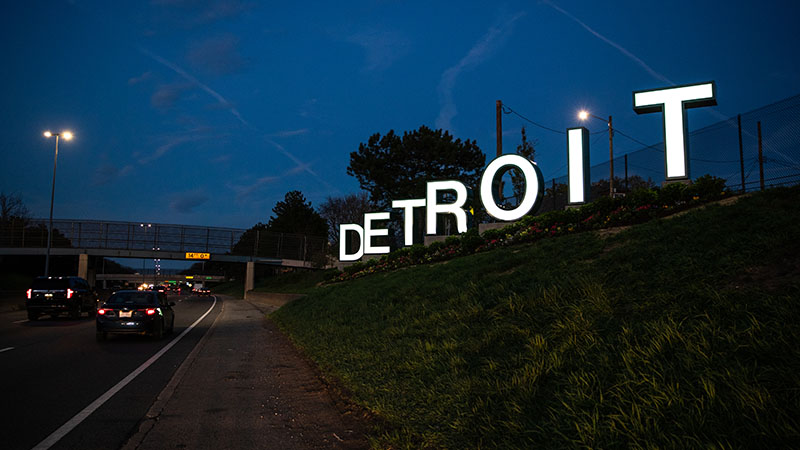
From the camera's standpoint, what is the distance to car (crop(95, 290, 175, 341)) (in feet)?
49.9

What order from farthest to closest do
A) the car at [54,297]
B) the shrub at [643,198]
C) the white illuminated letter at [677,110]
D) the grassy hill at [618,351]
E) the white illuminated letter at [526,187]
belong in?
the white illuminated letter at [526,187] → the car at [54,297] → the white illuminated letter at [677,110] → the shrub at [643,198] → the grassy hill at [618,351]

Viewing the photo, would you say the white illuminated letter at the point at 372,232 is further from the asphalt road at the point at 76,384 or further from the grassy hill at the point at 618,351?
the grassy hill at the point at 618,351

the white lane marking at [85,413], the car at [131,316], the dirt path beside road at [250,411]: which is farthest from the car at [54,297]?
the dirt path beside road at [250,411]

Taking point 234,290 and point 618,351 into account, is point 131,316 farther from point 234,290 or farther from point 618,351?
point 234,290

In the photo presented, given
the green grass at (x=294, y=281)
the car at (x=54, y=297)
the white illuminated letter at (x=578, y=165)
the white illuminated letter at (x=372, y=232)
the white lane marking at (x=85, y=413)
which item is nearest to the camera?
the white lane marking at (x=85, y=413)

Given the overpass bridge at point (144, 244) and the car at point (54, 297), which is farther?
the overpass bridge at point (144, 244)

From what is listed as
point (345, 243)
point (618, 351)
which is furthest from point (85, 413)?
point (345, 243)

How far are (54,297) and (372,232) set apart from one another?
1867 centimetres

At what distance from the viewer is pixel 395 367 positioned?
804 cm

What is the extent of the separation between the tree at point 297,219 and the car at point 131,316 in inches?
2634

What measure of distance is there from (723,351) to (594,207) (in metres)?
12.6

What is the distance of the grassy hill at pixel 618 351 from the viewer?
4148mm

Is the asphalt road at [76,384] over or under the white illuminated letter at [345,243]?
under

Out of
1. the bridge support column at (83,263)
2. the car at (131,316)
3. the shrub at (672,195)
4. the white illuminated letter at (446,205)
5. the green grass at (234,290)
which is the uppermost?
the white illuminated letter at (446,205)
